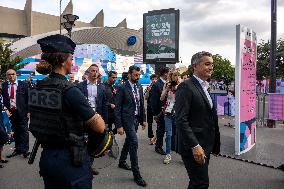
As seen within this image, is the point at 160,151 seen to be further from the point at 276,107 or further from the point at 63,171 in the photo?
the point at 276,107

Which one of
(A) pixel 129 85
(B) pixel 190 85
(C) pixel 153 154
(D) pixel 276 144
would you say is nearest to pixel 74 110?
(B) pixel 190 85

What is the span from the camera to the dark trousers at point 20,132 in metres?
7.34

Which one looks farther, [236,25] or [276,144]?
[276,144]

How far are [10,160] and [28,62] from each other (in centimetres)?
2292

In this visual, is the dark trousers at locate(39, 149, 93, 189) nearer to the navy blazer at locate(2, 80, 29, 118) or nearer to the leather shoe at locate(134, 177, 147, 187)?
the leather shoe at locate(134, 177, 147, 187)

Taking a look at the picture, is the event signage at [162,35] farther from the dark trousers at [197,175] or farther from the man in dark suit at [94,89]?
the dark trousers at [197,175]

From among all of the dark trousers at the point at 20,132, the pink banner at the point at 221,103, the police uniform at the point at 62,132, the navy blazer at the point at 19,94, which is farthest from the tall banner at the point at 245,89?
the pink banner at the point at 221,103

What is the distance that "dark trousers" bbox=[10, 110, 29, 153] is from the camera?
7.34 metres

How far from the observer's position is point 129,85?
5.70 meters

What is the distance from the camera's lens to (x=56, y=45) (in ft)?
Result: 7.99

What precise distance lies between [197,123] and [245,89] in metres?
4.48

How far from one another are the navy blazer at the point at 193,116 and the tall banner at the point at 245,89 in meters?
3.92

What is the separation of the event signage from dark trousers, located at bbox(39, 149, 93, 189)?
14713 mm

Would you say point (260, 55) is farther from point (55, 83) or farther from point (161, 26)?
point (55, 83)
